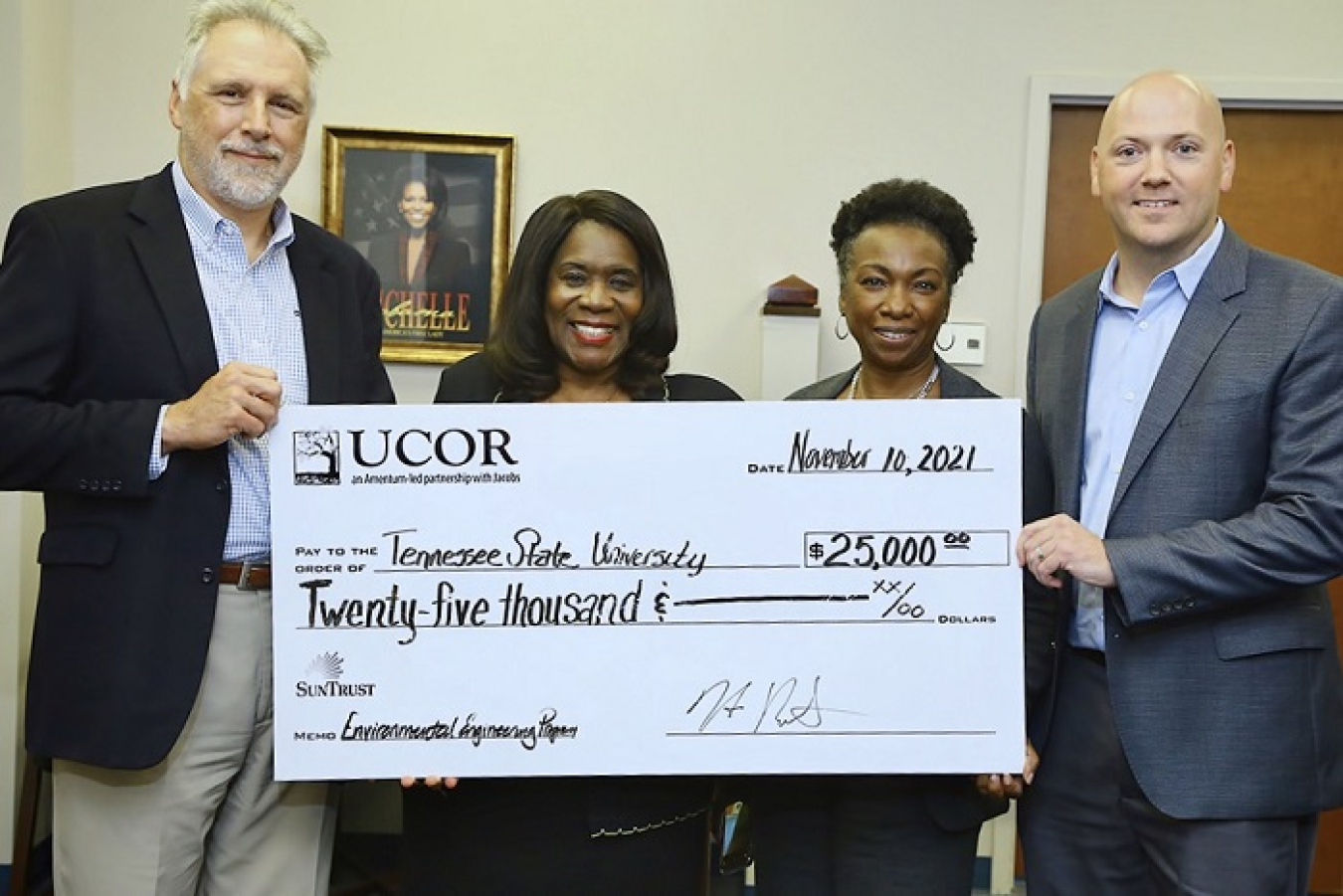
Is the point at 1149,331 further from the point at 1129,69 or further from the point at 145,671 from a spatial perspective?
the point at 1129,69

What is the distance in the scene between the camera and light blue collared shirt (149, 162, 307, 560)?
70.6 inches

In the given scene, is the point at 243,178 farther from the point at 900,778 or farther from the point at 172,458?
the point at 900,778

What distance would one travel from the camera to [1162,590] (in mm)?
1702

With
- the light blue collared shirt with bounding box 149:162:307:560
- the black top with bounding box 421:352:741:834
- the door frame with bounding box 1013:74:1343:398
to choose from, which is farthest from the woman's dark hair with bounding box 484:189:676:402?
the door frame with bounding box 1013:74:1343:398

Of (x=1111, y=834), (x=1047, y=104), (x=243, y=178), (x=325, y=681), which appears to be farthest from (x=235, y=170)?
(x=1047, y=104)

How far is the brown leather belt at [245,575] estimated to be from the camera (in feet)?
5.84

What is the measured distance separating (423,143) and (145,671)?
2101 millimetres

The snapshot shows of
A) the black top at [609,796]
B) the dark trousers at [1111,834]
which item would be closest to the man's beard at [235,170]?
the black top at [609,796]

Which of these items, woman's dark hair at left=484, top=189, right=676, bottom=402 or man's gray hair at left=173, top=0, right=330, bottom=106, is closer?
man's gray hair at left=173, top=0, right=330, bottom=106

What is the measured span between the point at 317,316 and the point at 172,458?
0.32 metres

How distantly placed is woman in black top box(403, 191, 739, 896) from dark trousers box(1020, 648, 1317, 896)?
21.7 inches
